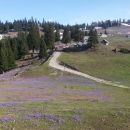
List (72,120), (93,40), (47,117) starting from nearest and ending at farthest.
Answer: (72,120) < (47,117) < (93,40)

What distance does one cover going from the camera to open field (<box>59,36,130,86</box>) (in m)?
94.2

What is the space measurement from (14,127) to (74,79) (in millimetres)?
55165

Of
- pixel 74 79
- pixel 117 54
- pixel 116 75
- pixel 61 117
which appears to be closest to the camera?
pixel 61 117

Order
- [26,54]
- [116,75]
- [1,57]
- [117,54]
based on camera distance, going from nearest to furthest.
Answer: [116,75] → [1,57] → [117,54] → [26,54]

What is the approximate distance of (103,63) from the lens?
110312 millimetres

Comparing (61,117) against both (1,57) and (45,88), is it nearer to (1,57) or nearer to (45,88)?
(45,88)

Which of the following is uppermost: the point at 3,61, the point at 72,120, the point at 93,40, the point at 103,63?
the point at 72,120

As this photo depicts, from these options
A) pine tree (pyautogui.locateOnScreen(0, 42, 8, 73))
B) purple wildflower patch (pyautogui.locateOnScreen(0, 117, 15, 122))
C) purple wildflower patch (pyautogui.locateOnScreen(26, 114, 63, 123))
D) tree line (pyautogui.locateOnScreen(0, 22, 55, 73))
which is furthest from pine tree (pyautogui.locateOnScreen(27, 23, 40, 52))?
purple wildflower patch (pyautogui.locateOnScreen(0, 117, 15, 122))

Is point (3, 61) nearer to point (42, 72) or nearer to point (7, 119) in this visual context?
point (42, 72)

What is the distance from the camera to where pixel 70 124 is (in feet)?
96.5

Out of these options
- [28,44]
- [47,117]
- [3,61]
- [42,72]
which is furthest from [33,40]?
[47,117]

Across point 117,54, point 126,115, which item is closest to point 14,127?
point 126,115

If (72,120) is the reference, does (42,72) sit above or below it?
below

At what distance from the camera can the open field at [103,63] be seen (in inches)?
3711
